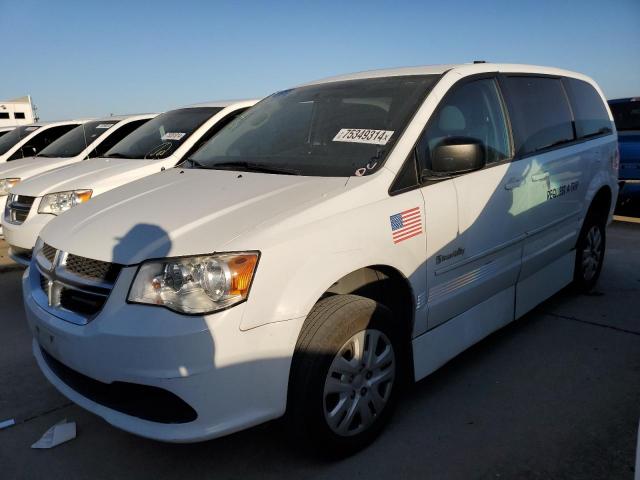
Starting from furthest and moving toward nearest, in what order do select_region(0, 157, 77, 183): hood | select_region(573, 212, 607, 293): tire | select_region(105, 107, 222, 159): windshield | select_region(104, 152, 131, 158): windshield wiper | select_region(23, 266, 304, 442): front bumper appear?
1. select_region(0, 157, 77, 183): hood
2. select_region(104, 152, 131, 158): windshield wiper
3. select_region(105, 107, 222, 159): windshield
4. select_region(573, 212, 607, 293): tire
5. select_region(23, 266, 304, 442): front bumper

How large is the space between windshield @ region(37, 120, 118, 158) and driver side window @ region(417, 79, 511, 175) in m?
5.83

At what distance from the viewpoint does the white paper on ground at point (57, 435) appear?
2.71 meters

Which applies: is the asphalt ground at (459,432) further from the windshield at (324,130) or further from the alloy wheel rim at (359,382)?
the windshield at (324,130)

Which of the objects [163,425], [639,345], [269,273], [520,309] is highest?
[269,273]

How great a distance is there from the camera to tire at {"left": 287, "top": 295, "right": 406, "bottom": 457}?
2.20m

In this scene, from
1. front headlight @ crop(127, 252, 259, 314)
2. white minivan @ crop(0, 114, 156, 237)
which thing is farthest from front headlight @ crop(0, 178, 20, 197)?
front headlight @ crop(127, 252, 259, 314)

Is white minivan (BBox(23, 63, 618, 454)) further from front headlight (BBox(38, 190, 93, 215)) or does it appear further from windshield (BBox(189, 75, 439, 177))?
front headlight (BBox(38, 190, 93, 215))

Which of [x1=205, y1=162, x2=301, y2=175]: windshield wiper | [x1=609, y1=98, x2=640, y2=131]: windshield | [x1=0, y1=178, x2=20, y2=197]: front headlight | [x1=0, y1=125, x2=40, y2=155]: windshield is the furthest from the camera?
[x1=0, y1=125, x2=40, y2=155]: windshield

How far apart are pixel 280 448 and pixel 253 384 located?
0.70 meters

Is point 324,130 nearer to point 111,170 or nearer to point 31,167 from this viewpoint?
point 111,170

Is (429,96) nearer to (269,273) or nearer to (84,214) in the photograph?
(269,273)

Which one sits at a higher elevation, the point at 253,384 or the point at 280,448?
the point at 253,384

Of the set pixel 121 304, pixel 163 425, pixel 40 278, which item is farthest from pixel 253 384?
pixel 40 278

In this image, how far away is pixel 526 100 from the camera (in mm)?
3619
